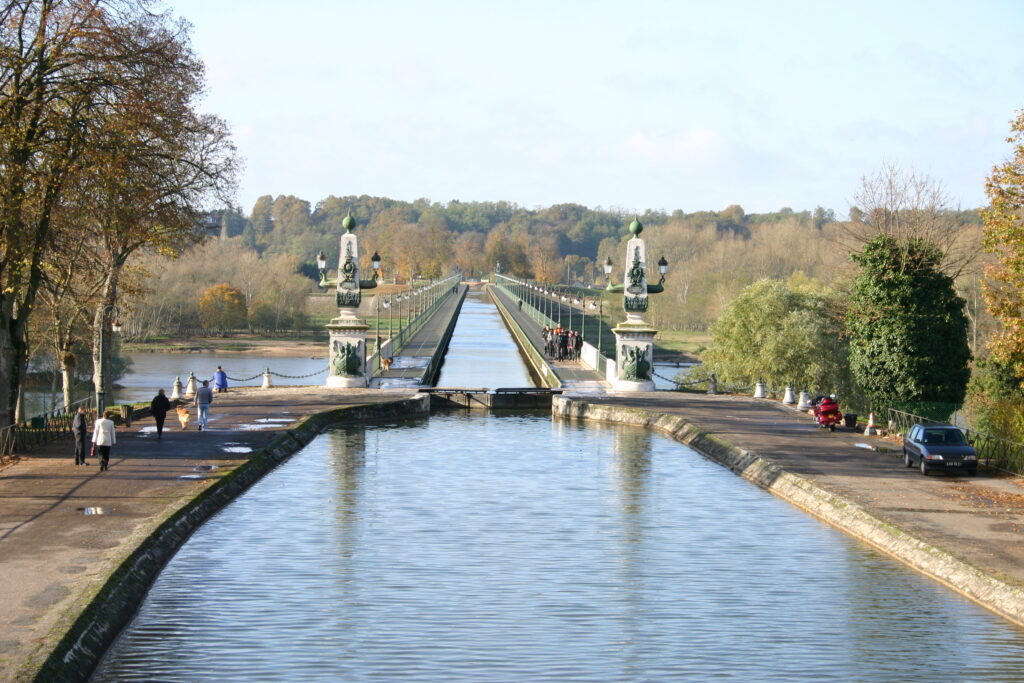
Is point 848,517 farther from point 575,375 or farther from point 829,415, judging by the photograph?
point 575,375

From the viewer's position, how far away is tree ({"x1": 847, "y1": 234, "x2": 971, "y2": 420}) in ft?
135

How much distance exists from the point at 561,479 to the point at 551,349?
36592 mm

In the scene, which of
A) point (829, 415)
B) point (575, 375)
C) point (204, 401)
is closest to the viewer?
point (204, 401)

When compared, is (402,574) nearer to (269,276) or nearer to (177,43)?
(177,43)

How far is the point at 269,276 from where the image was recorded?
6191 inches

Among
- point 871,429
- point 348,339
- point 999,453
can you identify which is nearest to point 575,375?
point 348,339

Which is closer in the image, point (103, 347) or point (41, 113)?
point (41, 113)

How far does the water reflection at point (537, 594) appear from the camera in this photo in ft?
51.9

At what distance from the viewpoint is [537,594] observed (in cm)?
1930

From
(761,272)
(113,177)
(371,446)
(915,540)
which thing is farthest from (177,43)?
(761,272)

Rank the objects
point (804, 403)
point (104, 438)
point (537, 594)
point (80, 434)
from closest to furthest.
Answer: point (537, 594) → point (104, 438) → point (80, 434) → point (804, 403)

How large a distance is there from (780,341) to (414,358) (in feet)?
59.1

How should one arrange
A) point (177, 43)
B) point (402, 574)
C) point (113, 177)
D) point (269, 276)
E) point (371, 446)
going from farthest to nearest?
point (269, 276) → point (177, 43) → point (371, 446) → point (113, 177) → point (402, 574)

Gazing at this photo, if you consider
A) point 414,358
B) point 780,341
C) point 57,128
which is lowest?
point 414,358
